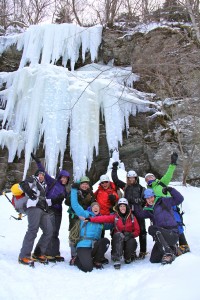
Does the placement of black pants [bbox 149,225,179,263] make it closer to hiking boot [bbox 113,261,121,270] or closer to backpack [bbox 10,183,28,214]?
hiking boot [bbox 113,261,121,270]

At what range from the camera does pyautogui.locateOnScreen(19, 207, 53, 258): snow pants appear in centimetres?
405

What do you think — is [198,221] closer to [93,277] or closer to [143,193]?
[143,193]

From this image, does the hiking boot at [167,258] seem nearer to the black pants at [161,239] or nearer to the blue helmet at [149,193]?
the black pants at [161,239]

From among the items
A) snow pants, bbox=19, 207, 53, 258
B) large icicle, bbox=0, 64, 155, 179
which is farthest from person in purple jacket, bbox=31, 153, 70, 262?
large icicle, bbox=0, 64, 155, 179

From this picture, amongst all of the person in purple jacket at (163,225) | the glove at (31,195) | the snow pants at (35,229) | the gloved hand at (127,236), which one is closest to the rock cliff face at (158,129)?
the person in purple jacket at (163,225)

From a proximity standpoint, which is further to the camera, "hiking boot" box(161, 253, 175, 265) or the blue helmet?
the blue helmet

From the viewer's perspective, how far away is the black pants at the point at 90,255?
4082mm

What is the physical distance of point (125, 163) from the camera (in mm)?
10320

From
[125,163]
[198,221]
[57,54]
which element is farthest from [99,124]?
[198,221]

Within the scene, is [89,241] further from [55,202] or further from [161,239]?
[161,239]

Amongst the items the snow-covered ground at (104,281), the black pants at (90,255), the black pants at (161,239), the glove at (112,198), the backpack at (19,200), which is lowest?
the snow-covered ground at (104,281)

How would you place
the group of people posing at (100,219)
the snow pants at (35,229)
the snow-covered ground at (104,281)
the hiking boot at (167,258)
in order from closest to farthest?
the snow-covered ground at (104,281) < the hiking boot at (167,258) < the snow pants at (35,229) < the group of people posing at (100,219)

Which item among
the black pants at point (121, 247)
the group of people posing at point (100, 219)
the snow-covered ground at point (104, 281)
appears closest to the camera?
the snow-covered ground at point (104, 281)

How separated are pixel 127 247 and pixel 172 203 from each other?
2.68 ft
